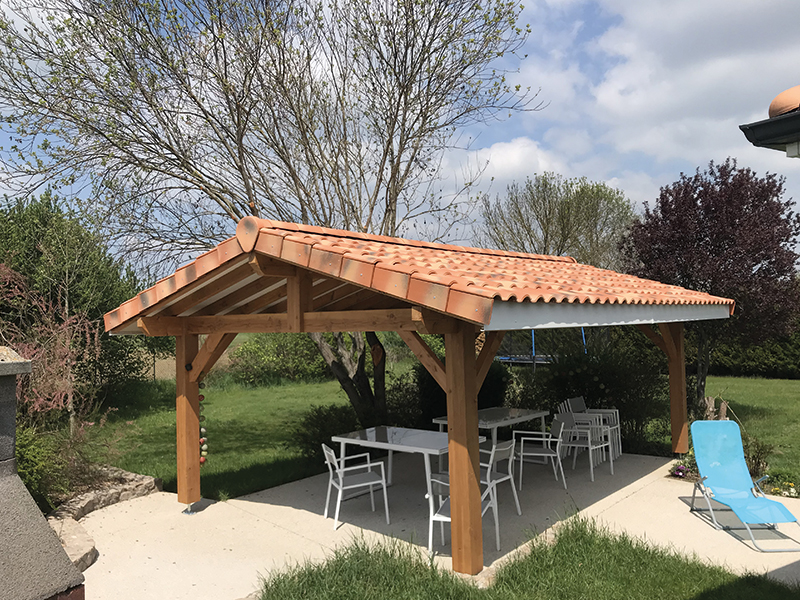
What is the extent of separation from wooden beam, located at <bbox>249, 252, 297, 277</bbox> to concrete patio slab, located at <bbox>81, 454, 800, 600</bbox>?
2.47 metres

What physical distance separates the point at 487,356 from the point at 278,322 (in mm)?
2126

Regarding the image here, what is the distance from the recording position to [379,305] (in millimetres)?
6812

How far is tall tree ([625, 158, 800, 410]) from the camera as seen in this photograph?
10.8 m

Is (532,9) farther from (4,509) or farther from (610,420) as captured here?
(4,509)

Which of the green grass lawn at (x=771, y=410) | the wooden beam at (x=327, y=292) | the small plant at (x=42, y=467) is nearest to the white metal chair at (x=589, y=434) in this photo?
the green grass lawn at (x=771, y=410)

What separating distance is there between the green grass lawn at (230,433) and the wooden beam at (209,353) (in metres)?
1.43

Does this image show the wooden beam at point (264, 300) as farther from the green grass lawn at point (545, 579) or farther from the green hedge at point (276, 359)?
the green hedge at point (276, 359)

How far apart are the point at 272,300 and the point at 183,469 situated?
2176 mm

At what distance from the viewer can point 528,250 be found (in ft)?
70.7

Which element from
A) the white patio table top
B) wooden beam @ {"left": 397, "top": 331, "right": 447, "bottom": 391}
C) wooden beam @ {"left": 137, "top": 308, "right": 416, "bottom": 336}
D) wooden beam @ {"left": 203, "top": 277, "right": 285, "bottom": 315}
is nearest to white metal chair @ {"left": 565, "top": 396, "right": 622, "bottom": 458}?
the white patio table top

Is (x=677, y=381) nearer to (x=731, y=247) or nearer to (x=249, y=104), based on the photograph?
(x=731, y=247)

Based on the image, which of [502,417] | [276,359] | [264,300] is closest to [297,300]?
[264,300]

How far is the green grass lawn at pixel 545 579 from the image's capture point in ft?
13.7

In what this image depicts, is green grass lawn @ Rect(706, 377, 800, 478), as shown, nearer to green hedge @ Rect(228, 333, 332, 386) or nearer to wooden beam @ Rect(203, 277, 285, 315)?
wooden beam @ Rect(203, 277, 285, 315)
